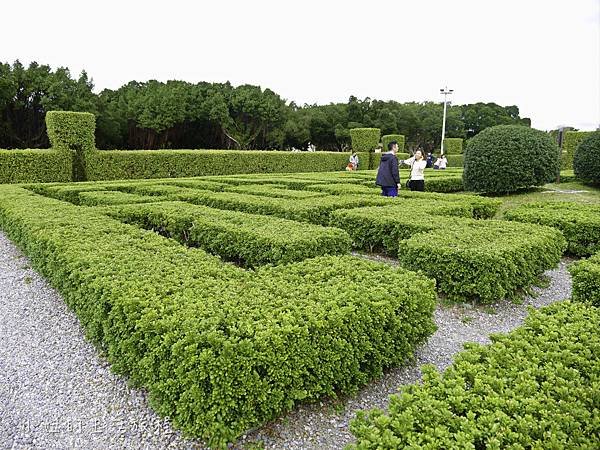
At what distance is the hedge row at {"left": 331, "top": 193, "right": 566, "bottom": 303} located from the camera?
4984 millimetres

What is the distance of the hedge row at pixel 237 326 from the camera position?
2588 millimetres

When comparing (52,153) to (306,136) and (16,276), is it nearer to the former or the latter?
(16,276)

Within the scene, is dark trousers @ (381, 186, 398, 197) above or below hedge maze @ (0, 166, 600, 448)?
above

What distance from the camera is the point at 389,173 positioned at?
10336 millimetres

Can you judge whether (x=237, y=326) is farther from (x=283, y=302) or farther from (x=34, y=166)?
(x=34, y=166)

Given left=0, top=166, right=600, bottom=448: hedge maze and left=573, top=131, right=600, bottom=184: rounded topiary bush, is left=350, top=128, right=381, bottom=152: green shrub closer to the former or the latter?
left=573, top=131, right=600, bottom=184: rounded topiary bush

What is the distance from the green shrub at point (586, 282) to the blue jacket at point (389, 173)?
5921 mm

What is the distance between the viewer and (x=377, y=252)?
7.59 metres

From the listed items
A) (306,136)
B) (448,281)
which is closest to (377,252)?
(448,281)

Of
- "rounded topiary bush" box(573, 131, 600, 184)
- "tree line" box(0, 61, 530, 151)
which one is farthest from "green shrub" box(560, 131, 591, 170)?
"tree line" box(0, 61, 530, 151)

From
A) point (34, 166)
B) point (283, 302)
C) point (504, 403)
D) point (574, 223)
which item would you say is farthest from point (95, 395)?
point (34, 166)

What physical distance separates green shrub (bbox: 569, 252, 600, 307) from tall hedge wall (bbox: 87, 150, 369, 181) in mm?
18679

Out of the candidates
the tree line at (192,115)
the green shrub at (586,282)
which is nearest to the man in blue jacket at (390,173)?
the green shrub at (586,282)

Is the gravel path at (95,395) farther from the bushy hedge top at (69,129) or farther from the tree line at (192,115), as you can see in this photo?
the tree line at (192,115)
